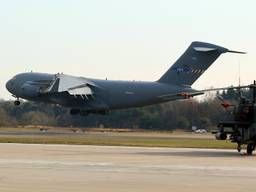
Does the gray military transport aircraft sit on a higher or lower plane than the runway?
higher

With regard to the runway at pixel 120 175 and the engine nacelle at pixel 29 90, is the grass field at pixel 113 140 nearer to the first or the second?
the engine nacelle at pixel 29 90

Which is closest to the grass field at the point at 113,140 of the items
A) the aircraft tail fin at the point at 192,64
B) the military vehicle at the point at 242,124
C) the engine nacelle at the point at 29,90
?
the military vehicle at the point at 242,124

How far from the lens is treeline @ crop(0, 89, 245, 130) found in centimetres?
10271

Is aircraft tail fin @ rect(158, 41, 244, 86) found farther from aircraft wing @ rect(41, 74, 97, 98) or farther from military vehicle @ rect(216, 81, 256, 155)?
military vehicle @ rect(216, 81, 256, 155)

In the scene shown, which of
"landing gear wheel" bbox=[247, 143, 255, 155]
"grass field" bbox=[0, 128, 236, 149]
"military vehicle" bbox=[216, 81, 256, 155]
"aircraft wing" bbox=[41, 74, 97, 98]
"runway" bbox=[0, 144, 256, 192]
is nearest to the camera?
"runway" bbox=[0, 144, 256, 192]

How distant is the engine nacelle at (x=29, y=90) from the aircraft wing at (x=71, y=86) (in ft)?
2.79

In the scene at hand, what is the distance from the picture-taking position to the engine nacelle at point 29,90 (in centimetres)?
7669

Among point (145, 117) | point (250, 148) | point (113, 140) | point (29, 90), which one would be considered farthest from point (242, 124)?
point (145, 117)

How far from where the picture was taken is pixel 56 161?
24375 millimetres

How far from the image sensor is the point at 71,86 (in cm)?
7762

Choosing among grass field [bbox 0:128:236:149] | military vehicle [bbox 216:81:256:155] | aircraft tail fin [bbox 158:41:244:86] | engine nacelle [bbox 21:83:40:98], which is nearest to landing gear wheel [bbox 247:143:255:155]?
military vehicle [bbox 216:81:256:155]

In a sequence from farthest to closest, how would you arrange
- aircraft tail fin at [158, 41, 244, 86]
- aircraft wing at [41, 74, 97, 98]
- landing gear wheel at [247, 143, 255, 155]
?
1. aircraft tail fin at [158, 41, 244, 86]
2. aircraft wing at [41, 74, 97, 98]
3. landing gear wheel at [247, 143, 255, 155]

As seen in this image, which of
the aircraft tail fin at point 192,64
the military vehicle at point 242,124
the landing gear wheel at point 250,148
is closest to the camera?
the landing gear wheel at point 250,148

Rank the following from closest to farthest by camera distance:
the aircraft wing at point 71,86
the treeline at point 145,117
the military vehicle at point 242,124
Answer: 1. the military vehicle at point 242,124
2. the aircraft wing at point 71,86
3. the treeline at point 145,117
